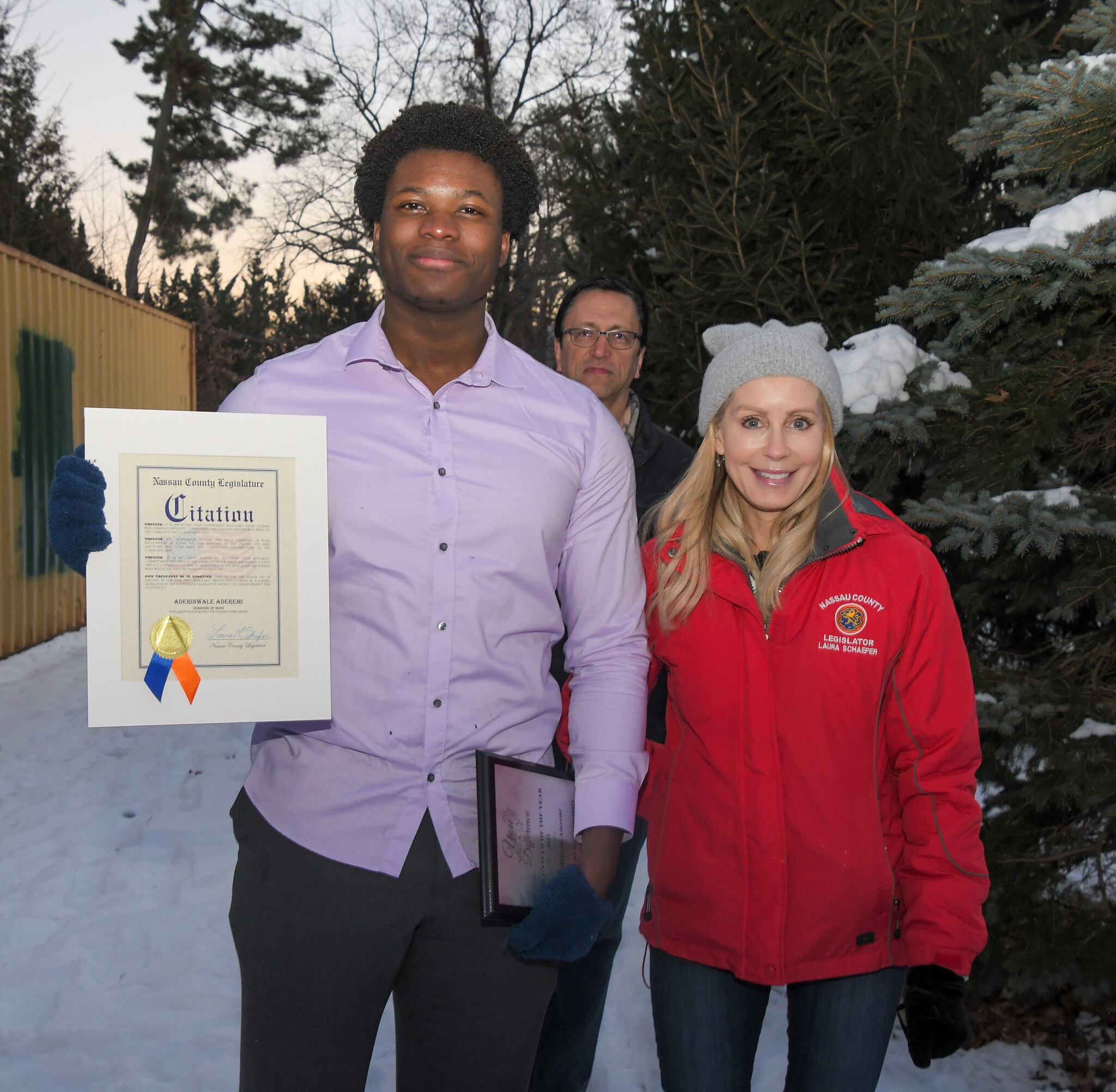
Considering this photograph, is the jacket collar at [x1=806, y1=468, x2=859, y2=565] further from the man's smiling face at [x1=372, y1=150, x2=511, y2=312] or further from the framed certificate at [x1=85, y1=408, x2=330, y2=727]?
the framed certificate at [x1=85, y1=408, x2=330, y2=727]

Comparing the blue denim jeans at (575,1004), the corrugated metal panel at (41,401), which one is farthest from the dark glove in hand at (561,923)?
the corrugated metal panel at (41,401)

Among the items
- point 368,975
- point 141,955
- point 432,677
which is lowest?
point 141,955

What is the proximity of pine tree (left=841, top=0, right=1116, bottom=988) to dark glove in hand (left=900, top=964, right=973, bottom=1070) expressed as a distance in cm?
132

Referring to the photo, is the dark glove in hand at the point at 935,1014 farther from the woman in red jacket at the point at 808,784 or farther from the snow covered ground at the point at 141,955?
the snow covered ground at the point at 141,955

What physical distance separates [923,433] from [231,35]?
74.5ft

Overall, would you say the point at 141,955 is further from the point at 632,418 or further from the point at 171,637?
the point at 171,637

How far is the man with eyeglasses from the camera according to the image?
2.87 metres

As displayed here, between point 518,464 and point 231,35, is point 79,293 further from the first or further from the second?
point 231,35

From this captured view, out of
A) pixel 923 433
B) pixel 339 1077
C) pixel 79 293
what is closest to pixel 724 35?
pixel 923 433

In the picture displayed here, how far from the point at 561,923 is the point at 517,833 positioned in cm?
16

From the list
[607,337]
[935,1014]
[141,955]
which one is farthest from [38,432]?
[935,1014]
